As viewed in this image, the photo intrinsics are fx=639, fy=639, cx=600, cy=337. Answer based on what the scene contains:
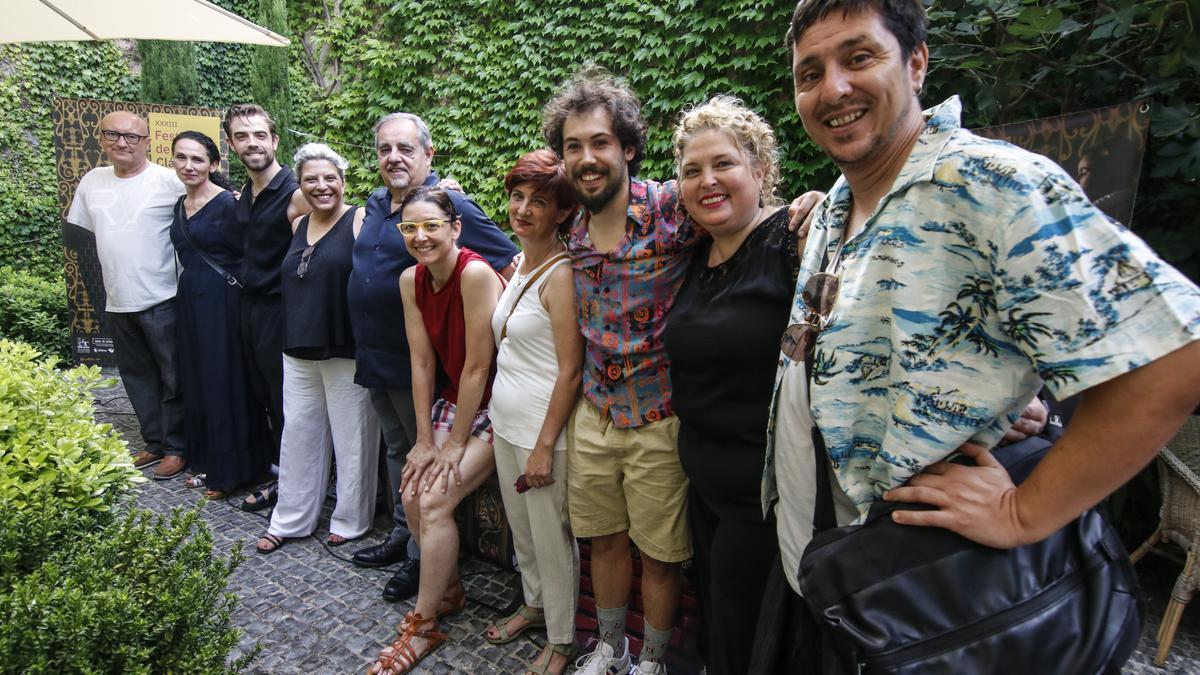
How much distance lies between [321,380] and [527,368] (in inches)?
78.6

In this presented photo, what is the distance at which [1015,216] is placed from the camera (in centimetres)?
101

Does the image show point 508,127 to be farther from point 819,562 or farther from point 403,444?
point 819,562

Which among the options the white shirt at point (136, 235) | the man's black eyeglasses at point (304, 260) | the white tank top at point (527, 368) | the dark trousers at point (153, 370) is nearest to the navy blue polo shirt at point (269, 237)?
the man's black eyeglasses at point (304, 260)

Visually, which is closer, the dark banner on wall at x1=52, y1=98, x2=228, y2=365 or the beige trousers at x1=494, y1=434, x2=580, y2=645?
the beige trousers at x1=494, y1=434, x2=580, y2=645

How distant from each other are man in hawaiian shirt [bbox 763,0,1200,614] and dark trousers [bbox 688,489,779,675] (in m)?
0.44

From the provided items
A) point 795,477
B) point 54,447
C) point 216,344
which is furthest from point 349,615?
point 795,477

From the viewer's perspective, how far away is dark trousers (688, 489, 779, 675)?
1.92 meters

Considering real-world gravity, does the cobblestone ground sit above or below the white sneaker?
below

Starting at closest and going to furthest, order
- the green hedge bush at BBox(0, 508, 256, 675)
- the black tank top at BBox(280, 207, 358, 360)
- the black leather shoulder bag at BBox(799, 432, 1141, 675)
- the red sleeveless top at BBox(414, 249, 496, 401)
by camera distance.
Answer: the black leather shoulder bag at BBox(799, 432, 1141, 675) → the green hedge bush at BBox(0, 508, 256, 675) → the red sleeveless top at BBox(414, 249, 496, 401) → the black tank top at BBox(280, 207, 358, 360)

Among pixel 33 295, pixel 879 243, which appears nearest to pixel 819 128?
pixel 879 243

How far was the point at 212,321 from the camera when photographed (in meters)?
4.63

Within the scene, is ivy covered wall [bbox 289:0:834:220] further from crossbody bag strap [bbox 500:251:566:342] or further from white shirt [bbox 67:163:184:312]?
white shirt [bbox 67:163:184:312]

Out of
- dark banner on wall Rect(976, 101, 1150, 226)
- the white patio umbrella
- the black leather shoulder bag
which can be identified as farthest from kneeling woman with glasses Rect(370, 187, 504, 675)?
dark banner on wall Rect(976, 101, 1150, 226)

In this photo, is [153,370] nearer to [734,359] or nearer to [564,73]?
[734,359]
